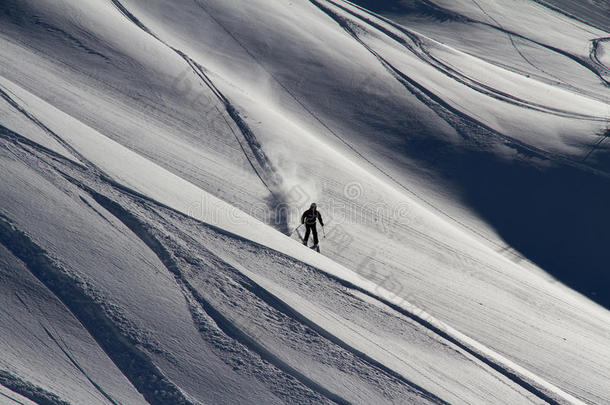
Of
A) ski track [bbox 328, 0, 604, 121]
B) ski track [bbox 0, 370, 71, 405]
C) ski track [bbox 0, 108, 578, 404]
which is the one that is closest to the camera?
ski track [bbox 0, 370, 71, 405]

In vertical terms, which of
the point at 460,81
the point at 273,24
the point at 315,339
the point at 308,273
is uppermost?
the point at 460,81

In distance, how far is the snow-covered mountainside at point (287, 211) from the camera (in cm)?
545

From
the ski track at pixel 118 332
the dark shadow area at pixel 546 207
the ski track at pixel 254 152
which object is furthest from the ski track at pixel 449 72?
the ski track at pixel 118 332

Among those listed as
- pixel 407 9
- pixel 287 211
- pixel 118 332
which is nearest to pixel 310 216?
pixel 287 211

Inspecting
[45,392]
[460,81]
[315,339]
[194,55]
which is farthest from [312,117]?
[45,392]

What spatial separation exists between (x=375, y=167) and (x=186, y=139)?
3.97 metres

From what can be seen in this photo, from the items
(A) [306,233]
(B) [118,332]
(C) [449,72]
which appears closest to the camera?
(B) [118,332]

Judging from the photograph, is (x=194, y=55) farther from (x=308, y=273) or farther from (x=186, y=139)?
(x=308, y=273)

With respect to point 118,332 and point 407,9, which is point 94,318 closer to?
point 118,332

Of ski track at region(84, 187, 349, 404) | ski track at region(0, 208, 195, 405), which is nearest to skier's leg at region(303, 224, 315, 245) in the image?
ski track at region(84, 187, 349, 404)

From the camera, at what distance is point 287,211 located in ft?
29.3

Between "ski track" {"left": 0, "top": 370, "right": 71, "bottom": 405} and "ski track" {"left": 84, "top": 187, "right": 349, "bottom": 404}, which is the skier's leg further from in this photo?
"ski track" {"left": 0, "top": 370, "right": 71, "bottom": 405}

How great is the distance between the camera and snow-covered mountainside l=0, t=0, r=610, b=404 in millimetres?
5445

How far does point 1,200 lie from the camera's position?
628 centimetres
